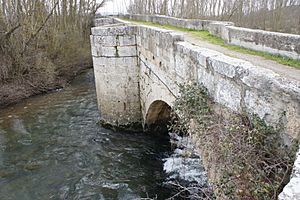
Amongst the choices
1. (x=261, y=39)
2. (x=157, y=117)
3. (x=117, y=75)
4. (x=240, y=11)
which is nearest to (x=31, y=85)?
(x=117, y=75)

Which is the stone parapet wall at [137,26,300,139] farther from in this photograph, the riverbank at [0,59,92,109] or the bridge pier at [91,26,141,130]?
the riverbank at [0,59,92,109]

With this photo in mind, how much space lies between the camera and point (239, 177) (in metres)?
2.53

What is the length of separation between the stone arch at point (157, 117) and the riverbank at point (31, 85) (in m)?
6.40

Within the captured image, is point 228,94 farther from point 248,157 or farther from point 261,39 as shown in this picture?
point 261,39

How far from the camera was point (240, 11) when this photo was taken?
77.3 feet

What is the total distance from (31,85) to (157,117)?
24.3 ft

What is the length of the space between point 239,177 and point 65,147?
23.5 ft

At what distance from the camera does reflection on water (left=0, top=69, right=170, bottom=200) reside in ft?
22.8

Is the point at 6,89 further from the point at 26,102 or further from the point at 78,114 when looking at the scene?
the point at 78,114

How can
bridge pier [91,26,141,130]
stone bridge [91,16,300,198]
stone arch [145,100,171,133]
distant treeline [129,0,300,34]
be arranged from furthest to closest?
distant treeline [129,0,300,34] < bridge pier [91,26,141,130] < stone arch [145,100,171,133] < stone bridge [91,16,300,198]

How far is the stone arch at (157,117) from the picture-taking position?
8.99 metres

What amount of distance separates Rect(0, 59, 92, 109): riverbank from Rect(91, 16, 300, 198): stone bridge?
5.08 meters

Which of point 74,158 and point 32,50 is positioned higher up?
point 32,50

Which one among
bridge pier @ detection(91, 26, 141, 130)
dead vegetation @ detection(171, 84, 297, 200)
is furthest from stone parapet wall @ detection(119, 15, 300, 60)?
bridge pier @ detection(91, 26, 141, 130)
